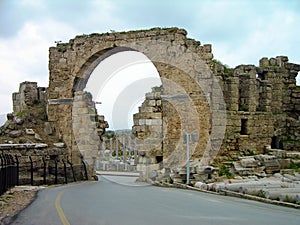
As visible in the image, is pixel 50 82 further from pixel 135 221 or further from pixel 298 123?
pixel 135 221

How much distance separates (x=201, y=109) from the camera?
56.3 feet

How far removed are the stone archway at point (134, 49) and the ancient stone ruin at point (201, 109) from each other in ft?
0.13

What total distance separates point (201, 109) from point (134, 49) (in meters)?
3.94

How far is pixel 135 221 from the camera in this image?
7.49 meters

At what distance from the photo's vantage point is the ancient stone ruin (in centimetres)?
1684

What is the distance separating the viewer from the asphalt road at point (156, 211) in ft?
24.6

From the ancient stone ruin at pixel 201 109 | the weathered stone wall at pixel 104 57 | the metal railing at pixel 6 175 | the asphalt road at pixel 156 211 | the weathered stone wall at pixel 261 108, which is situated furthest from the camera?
the weathered stone wall at pixel 104 57

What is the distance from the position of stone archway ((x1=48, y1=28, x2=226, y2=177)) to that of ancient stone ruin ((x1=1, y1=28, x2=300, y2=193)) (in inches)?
1.6

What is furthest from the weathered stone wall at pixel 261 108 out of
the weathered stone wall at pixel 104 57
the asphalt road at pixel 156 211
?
the asphalt road at pixel 156 211

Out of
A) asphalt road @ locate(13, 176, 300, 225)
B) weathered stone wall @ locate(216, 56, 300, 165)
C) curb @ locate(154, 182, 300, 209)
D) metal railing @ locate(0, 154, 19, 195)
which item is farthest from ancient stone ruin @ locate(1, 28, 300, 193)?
asphalt road @ locate(13, 176, 300, 225)

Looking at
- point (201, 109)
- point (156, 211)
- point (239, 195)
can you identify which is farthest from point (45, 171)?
point (156, 211)

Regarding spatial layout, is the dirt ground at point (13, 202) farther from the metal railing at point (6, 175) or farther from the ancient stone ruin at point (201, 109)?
Result: the ancient stone ruin at point (201, 109)

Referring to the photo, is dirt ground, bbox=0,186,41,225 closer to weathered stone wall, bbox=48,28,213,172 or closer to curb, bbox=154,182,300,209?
curb, bbox=154,182,300,209

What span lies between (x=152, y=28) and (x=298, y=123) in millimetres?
7395
